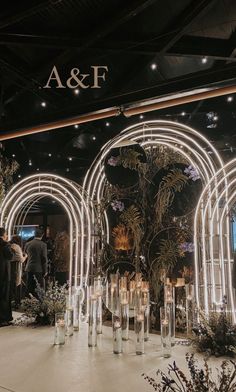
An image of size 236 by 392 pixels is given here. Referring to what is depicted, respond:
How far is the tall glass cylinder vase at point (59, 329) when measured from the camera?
4.45 metres

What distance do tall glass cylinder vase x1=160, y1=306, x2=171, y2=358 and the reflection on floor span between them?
89mm

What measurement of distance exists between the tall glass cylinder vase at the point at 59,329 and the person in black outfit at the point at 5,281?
5.09 ft

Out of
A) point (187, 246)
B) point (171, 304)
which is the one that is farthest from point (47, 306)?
point (187, 246)

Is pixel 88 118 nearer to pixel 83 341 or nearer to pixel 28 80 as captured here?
pixel 28 80

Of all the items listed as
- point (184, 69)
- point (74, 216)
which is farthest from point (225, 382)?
point (184, 69)

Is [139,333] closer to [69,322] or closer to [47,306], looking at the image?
[69,322]

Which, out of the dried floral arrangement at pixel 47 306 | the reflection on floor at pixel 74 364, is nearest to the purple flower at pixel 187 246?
the reflection on floor at pixel 74 364

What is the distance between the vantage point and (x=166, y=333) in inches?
160

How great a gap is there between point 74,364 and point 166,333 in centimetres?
103

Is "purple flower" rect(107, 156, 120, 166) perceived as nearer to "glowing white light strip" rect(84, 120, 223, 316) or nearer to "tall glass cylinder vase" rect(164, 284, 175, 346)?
"glowing white light strip" rect(84, 120, 223, 316)

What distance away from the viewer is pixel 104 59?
643 cm

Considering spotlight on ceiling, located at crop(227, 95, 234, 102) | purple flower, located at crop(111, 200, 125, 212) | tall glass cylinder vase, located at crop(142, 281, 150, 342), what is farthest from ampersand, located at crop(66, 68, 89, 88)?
spotlight on ceiling, located at crop(227, 95, 234, 102)

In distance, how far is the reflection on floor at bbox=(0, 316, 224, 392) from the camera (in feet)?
10.3

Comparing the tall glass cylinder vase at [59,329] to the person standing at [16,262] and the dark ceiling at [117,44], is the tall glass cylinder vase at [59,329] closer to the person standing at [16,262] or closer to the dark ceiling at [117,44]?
the person standing at [16,262]
